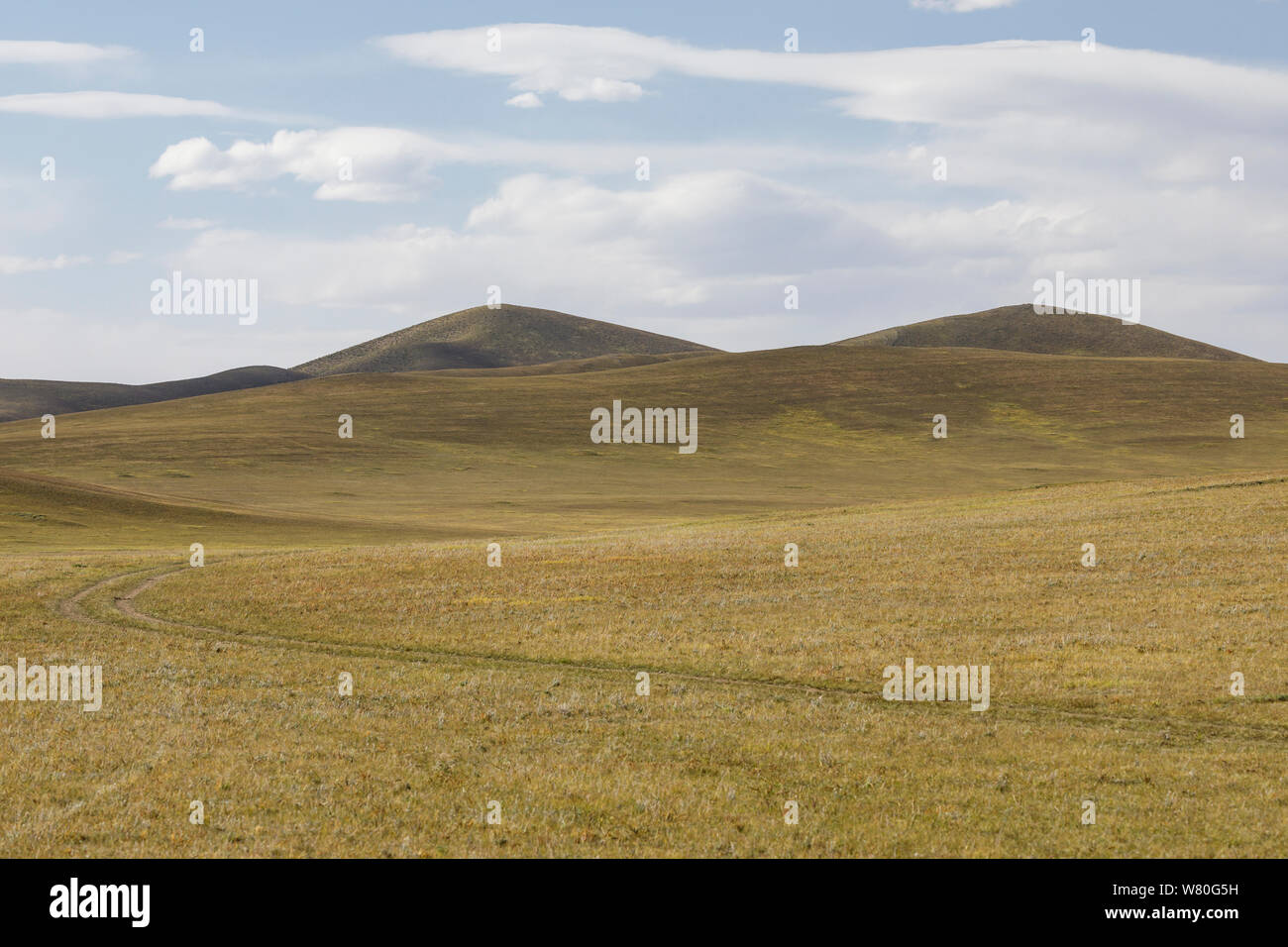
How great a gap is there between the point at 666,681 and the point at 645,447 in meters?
126

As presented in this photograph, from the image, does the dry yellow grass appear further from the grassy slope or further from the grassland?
the grassy slope

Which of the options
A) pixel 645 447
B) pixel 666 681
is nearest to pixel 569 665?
pixel 666 681

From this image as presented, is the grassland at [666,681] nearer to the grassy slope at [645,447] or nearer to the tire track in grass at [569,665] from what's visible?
the tire track in grass at [569,665]

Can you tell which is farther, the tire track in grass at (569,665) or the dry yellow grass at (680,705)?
the tire track in grass at (569,665)

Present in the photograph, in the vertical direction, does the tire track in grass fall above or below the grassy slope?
below

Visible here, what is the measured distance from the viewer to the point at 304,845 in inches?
607

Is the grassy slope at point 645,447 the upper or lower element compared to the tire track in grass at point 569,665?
upper

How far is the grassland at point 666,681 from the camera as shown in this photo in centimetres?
1675

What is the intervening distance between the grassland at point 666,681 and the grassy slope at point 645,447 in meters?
27.8

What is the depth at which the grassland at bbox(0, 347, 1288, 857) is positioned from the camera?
16750 millimetres

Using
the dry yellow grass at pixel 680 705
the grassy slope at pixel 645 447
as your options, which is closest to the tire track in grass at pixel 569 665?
the dry yellow grass at pixel 680 705

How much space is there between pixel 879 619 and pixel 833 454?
372ft

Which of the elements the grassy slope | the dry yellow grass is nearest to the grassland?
the dry yellow grass

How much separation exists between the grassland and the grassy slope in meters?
27.8
